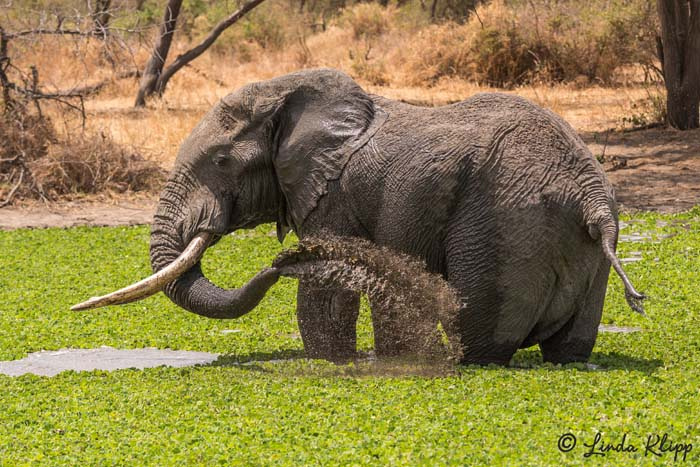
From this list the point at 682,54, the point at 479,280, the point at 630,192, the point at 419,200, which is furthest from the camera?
the point at 682,54

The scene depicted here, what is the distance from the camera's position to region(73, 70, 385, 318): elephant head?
6.91 metres

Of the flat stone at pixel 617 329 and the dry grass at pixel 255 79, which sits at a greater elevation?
the flat stone at pixel 617 329

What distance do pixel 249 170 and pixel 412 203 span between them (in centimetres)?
113

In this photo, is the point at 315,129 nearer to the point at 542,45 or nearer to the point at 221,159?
the point at 221,159

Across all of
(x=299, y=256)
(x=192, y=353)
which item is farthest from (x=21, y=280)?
(x=299, y=256)

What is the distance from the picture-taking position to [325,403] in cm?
609

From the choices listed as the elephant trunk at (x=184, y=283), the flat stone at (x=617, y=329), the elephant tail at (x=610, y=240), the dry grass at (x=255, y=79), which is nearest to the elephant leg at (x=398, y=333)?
the elephant trunk at (x=184, y=283)

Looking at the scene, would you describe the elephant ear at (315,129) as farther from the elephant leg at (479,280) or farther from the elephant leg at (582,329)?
the elephant leg at (582,329)

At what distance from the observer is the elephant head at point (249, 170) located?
6914mm

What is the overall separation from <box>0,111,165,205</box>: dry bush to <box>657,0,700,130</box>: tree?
740cm

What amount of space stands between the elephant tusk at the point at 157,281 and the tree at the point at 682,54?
37.9ft

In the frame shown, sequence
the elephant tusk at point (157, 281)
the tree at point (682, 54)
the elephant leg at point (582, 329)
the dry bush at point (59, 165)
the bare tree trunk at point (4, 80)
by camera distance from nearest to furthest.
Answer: the elephant leg at point (582, 329) → the elephant tusk at point (157, 281) → the dry bush at point (59, 165) → the bare tree trunk at point (4, 80) → the tree at point (682, 54)

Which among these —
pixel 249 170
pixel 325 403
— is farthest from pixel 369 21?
pixel 325 403

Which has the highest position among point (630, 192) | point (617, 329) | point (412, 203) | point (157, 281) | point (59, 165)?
point (412, 203)
